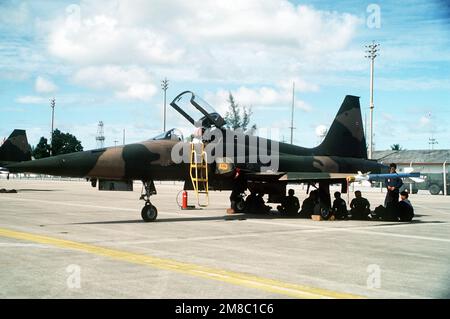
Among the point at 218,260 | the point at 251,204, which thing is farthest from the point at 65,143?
the point at 218,260

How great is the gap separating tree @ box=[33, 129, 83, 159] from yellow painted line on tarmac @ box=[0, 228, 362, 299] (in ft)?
310

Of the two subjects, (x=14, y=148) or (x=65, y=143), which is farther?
(x=65, y=143)

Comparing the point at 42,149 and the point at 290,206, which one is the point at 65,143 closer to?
the point at 42,149

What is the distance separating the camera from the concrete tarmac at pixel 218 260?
20.3 ft

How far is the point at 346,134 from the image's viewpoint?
70.2ft

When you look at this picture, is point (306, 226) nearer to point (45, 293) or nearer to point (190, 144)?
point (190, 144)

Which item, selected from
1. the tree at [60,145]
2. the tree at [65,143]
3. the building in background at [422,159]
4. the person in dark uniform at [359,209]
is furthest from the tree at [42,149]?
the person in dark uniform at [359,209]

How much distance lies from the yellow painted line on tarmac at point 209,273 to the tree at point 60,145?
3714 inches

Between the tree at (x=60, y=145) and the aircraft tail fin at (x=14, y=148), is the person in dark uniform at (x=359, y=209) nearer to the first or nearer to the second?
the aircraft tail fin at (x=14, y=148)

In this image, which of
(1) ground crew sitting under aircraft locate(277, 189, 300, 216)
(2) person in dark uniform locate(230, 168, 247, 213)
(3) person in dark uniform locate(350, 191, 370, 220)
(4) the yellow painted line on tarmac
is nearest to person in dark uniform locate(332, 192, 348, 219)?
(3) person in dark uniform locate(350, 191, 370, 220)

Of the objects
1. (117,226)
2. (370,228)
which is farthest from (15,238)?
(370,228)

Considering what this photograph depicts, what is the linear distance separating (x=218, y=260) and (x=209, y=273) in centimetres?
120

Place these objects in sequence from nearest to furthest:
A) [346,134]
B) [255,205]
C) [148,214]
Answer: [148,214] → [255,205] → [346,134]

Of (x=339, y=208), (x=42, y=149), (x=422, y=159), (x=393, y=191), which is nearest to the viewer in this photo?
(x=393, y=191)
